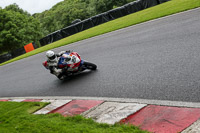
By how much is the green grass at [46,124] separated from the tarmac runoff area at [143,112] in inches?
9.5

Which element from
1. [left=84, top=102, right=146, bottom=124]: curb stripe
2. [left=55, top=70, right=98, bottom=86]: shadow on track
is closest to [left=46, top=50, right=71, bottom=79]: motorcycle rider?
[left=55, top=70, right=98, bottom=86]: shadow on track

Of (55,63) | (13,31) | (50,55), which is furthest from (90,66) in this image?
(13,31)

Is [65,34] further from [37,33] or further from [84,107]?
[37,33]

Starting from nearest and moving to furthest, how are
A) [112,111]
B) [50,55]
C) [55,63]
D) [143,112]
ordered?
[143,112] → [112,111] → [50,55] → [55,63]

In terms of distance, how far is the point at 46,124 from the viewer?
4.93 m

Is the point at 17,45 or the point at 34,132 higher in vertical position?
the point at 17,45

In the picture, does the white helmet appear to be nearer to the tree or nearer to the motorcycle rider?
the motorcycle rider

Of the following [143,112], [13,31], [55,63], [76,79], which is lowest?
[143,112]

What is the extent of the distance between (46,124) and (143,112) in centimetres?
214

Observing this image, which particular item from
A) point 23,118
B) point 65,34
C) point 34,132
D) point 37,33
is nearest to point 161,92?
point 34,132

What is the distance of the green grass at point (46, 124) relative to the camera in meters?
4.07

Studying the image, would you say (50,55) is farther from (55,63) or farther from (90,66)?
(90,66)

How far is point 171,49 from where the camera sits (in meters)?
7.81

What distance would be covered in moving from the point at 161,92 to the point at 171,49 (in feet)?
10.1
